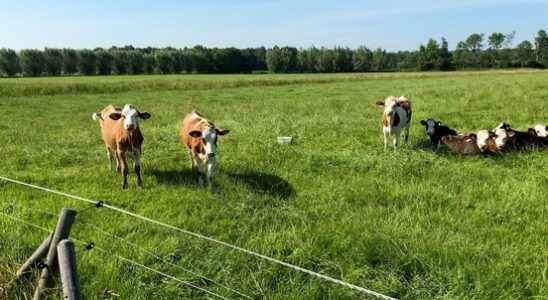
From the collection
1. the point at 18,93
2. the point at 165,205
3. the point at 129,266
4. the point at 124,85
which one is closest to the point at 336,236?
the point at 129,266

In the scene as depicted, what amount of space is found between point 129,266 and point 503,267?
415 centimetres

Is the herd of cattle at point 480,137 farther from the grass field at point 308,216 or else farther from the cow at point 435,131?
the grass field at point 308,216

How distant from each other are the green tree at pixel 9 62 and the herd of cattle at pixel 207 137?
303 ft

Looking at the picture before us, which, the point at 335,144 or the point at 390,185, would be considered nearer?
the point at 390,185

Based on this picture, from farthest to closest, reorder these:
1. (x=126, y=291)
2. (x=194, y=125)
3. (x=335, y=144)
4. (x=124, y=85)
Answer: (x=124, y=85)
(x=335, y=144)
(x=194, y=125)
(x=126, y=291)

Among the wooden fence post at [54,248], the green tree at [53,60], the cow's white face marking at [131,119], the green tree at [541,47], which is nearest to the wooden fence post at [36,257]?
the wooden fence post at [54,248]

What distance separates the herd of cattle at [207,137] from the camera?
374 inches

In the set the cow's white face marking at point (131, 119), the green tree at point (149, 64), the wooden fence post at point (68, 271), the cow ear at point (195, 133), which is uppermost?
the green tree at point (149, 64)

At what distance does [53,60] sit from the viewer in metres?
95.8

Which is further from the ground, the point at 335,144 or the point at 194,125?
the point at 194,125

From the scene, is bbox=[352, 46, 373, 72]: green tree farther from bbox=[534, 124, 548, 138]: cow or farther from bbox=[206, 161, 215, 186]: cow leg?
bbox=[206, 161, 215, 186]: cow leg

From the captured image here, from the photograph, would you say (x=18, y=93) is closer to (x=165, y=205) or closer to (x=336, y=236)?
(x=165, y=205)

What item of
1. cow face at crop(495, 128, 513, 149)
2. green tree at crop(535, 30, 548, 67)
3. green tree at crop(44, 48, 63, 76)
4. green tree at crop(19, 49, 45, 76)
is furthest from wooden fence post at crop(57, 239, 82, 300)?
green tree at crop(535, 30, 548, 67)

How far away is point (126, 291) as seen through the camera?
499 cm
